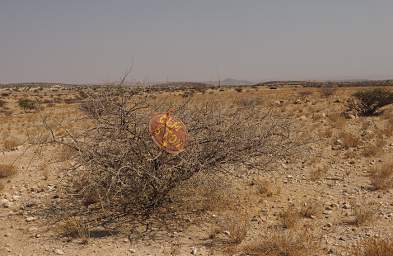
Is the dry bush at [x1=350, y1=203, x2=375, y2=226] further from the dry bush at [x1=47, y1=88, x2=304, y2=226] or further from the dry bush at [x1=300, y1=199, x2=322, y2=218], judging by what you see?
the dry bush at [x1=47, y1=88, x2=304, y2=226]

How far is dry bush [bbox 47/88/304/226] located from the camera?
5637 millimetres

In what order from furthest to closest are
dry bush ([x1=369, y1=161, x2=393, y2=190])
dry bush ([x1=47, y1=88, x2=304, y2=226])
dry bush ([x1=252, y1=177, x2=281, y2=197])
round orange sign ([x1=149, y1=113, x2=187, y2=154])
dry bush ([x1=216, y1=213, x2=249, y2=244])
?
1. dry bush ([x1=369, y1=161, x2=393, y2=190])
2. dry bush ([x1=252, y1=177, x2=281, y2=197])
3. dry bush ([x1=47, y1=88, x2=304, y2=226])
4. round orange sign ([x1=149, y1=113, x2=187, y2=154])
5. dry bush ([x1=216, y1=213, x2=249, y2=244])

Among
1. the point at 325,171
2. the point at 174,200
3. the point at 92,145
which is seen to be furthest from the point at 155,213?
the point at 325,171

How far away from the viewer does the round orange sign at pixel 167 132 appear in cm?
535

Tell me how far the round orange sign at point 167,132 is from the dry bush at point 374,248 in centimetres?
240

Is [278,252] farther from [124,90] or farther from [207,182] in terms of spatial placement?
[124,90]

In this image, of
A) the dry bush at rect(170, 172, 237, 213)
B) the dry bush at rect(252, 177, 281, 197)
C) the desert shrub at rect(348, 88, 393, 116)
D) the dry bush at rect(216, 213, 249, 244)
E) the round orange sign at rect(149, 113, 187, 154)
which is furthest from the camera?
the desert shrub at rect(348, 88, 393, 116)

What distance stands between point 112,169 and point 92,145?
0.51m

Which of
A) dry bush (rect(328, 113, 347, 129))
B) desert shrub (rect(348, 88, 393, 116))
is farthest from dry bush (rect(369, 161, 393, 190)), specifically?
desert shrub (rect(348, 88, 393, 116))

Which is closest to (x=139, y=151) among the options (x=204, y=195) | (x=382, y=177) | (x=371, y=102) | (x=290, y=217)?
(x=204, y=195)

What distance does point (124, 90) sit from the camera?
5.81 meters

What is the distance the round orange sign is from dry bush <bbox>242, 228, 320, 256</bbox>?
1556 millimetres

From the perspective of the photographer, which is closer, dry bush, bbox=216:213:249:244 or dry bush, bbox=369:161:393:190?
dry bush, bbox=216:213:249:244

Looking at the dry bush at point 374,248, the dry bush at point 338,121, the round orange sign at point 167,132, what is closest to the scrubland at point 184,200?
the dry bush at point 374,248
